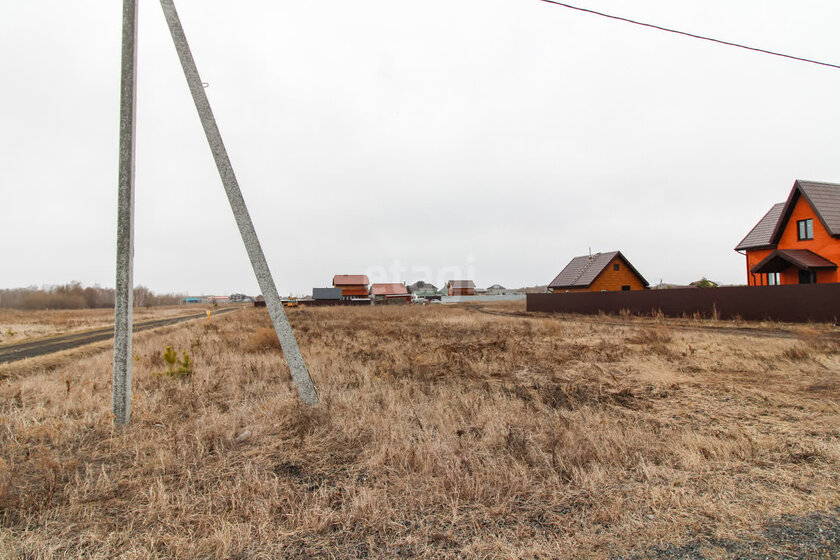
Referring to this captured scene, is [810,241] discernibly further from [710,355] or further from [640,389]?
[640,389]

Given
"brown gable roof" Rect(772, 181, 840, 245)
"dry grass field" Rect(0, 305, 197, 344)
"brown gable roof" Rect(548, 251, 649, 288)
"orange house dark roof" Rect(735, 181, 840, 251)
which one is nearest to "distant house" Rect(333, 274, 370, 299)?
"dry grass field" Rect(0, 305, 197, 344)

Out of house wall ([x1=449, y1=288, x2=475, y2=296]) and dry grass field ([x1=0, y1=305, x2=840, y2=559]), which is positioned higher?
house wall ([x1=449, y1=288, x2=475, y2=296])

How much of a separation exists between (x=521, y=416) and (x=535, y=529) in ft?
8.42

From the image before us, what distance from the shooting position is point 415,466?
3932 mm

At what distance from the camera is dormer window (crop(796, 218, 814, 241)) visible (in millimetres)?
23172

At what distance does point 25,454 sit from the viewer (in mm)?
4328

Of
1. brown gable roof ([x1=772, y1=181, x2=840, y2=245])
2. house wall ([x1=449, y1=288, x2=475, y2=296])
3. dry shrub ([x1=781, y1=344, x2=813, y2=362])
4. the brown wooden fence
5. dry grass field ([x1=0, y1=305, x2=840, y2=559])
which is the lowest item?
dry grass field ([x1=0, y1=305, x2=840, y2=559])

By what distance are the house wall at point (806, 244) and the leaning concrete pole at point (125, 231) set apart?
29558 mm

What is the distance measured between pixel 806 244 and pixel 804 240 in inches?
11.3

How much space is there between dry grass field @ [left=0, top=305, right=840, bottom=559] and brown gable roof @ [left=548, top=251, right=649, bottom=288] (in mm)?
32295

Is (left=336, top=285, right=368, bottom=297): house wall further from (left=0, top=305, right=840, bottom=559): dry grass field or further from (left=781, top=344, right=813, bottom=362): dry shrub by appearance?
(left=781, top=344, right=813, bottom=362): dry shrub

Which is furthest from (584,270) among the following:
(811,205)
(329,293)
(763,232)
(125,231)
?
(329,293)

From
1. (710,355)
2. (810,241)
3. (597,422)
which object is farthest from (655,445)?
(810,241)

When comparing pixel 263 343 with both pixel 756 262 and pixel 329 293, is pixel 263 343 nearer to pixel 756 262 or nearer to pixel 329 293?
pixel 756 262
